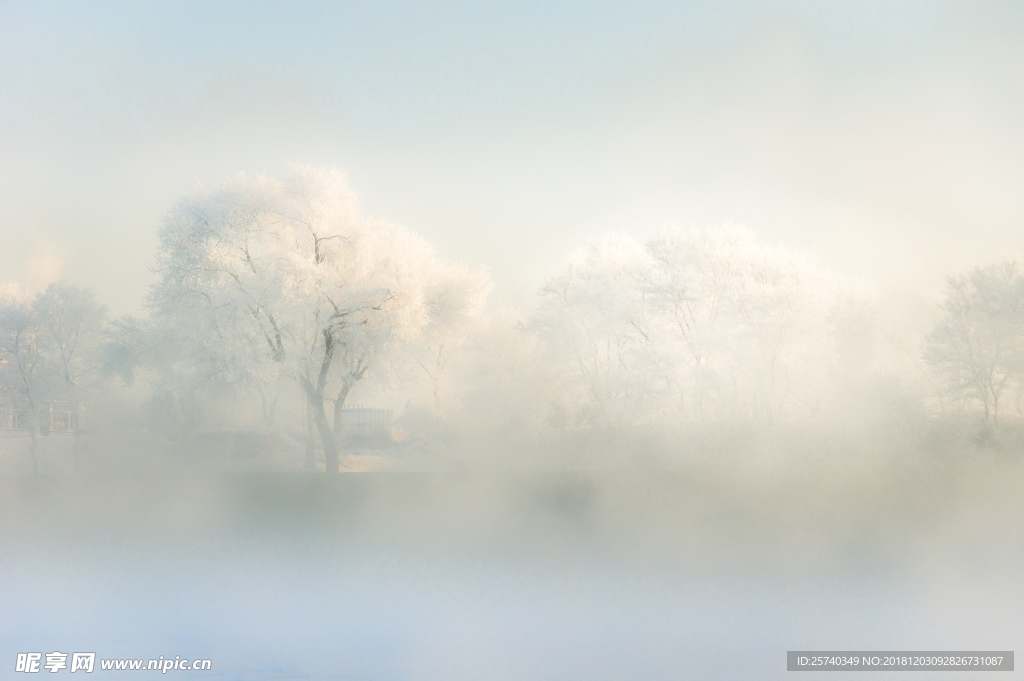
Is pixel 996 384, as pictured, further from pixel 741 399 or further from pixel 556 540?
pixel 556 540

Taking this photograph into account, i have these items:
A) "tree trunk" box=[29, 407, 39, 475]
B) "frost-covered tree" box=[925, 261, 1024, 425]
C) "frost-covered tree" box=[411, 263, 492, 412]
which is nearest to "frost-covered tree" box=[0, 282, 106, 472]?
"tree trunk" box=[29, 407, 39, 475]

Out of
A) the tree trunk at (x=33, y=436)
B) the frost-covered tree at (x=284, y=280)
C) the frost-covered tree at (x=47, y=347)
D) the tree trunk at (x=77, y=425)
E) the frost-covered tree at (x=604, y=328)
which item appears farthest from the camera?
the tree trunk at (x=77, y=425)

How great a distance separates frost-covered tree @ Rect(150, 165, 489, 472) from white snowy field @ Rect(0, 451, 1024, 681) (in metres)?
3.33

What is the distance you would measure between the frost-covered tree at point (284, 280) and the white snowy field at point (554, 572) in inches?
131

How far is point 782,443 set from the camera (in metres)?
12.3

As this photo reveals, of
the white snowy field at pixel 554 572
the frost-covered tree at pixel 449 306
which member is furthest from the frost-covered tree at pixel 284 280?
the white snowy field at pixel 554 572

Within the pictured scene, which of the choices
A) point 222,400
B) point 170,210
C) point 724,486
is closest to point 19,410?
point 222,400

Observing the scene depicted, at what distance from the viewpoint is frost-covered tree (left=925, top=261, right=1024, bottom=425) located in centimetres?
1020

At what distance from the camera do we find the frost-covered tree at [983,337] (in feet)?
33.4

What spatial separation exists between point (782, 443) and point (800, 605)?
5875 millimetres

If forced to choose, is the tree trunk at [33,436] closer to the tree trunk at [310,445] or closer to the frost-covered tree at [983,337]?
the tree trunk at [310,445]

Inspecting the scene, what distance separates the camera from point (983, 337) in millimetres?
10383

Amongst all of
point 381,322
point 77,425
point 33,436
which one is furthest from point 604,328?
point 33,436

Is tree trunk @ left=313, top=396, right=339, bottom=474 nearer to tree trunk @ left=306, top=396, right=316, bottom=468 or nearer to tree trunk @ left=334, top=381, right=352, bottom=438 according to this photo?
tree trunk @ left=334, top=381, right=352, bottom=438
